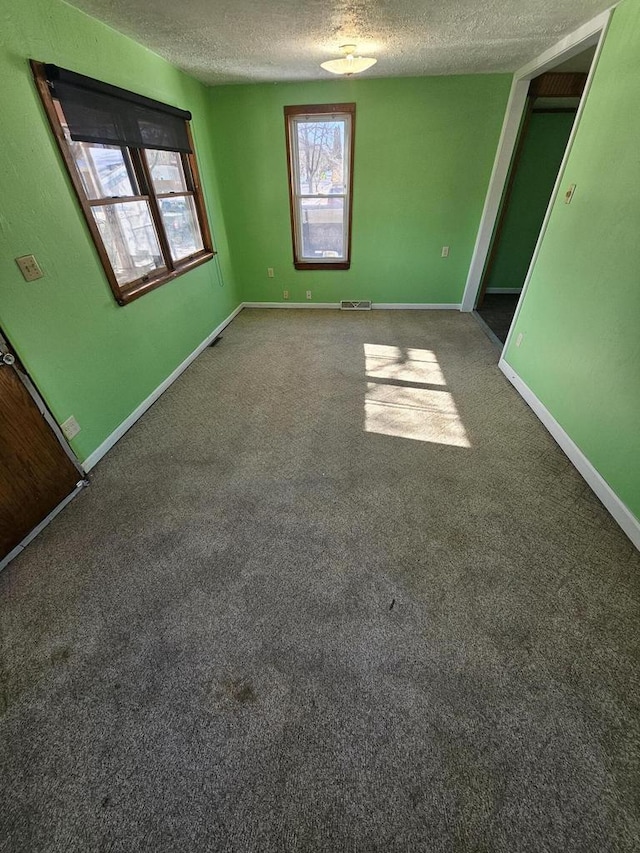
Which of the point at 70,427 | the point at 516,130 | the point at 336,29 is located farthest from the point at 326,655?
the point at 516,130

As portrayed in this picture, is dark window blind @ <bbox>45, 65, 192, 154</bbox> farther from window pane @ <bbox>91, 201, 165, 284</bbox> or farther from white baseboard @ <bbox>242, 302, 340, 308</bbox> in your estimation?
white baseboard @ <bbox>242, 302, 340, 308</bbox>

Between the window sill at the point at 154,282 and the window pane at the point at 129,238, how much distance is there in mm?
61

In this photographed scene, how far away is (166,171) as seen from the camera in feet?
9.36

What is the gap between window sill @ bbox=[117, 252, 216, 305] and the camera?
234 cm

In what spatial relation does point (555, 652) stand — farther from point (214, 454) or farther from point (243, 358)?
point (243, 358)

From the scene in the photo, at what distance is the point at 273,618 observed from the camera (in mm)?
1365

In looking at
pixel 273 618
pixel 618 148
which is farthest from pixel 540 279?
pixel 273 618

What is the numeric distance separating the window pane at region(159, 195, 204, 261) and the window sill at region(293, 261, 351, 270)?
1.20 meters

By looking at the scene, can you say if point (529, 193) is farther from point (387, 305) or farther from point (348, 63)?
point (348, 63)

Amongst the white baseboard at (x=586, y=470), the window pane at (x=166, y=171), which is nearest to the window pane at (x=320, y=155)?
the window pane at (x=166, y=171)

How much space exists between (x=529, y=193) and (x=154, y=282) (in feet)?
15.0

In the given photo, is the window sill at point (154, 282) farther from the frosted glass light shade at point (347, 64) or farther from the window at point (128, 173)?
the frosted glass light shade at point (347, 64)

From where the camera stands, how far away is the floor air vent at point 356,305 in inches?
174

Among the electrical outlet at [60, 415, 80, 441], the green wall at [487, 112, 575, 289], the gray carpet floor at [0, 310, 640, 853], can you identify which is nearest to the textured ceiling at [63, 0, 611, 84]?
the green wall at [487, 112, 575, 289]
